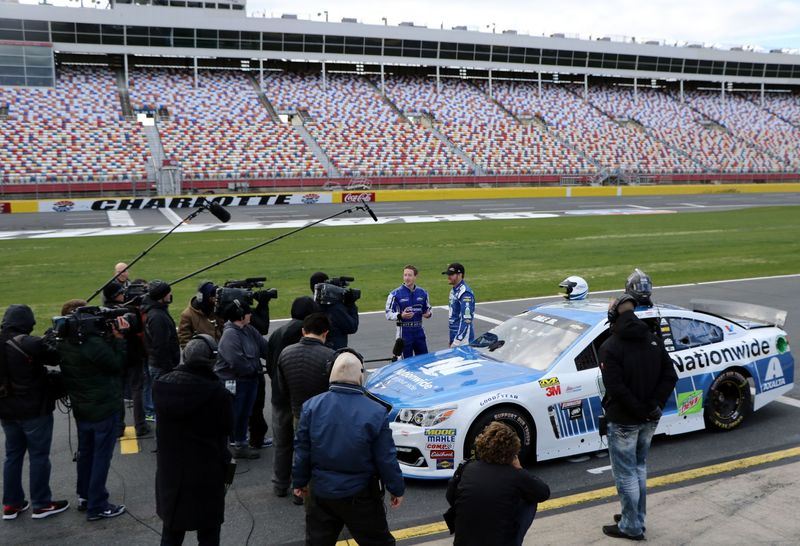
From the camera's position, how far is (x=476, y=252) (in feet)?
72.7

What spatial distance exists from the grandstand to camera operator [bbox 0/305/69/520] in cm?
3680

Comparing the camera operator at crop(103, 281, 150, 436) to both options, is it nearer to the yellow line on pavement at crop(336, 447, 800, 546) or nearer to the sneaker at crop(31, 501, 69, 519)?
the sneaker at crop(31, 501, 69, 519)

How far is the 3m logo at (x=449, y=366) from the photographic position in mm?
7012

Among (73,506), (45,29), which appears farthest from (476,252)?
(45,29)

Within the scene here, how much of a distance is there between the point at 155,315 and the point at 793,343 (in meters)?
9.65

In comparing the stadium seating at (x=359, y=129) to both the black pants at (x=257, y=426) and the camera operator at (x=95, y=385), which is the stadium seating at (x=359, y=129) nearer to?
the black pants at (x=257, y=426)

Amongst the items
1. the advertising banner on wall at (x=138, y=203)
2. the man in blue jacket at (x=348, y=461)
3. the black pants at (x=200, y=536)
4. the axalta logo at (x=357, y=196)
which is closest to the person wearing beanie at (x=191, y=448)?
the black pants at (x=200, y=536)

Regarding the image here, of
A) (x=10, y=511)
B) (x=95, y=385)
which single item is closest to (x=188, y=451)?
(x=95, y=385)

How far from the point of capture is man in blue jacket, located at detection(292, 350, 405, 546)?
4164 mm

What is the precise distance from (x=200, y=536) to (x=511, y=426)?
2.94m

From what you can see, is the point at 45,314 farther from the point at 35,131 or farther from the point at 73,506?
the point at 35,131

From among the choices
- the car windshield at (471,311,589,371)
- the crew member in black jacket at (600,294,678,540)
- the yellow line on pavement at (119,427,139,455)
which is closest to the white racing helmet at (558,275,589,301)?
the car windshield at (471,311,589,371)

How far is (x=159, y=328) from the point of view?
23.5 ft

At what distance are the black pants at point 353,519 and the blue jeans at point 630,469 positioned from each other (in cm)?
191
